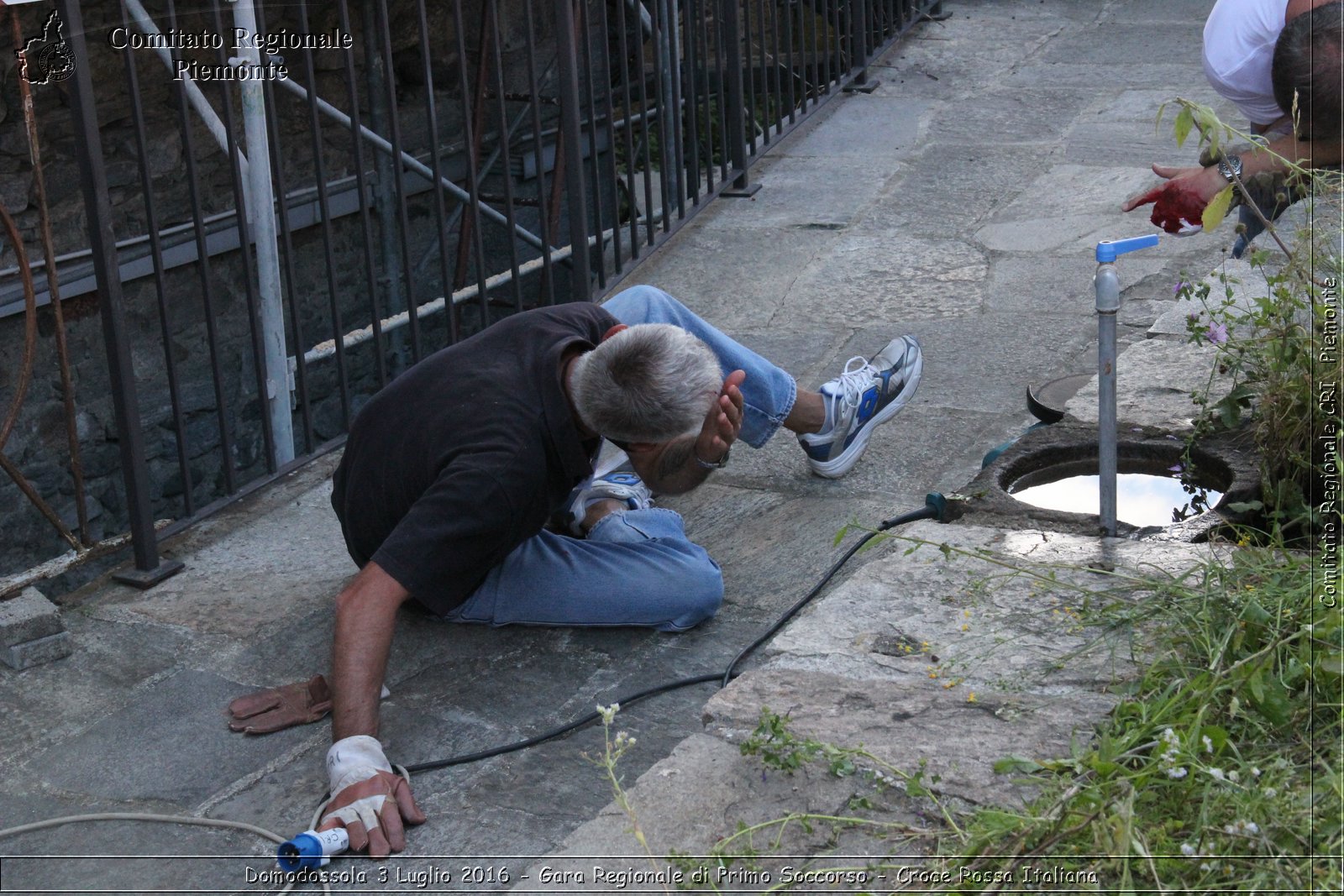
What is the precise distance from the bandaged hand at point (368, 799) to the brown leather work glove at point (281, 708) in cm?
33

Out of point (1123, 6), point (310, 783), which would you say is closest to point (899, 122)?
point (1123, 6)

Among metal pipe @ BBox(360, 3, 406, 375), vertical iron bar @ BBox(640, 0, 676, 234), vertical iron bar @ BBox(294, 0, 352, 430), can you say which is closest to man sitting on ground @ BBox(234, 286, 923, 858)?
vertical iron bar @ BBox(294, 0, 352, 430)

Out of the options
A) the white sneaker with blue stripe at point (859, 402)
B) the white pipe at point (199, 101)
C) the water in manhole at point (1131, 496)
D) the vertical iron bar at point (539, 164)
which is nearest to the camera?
the water in manhole at point (1131, 496)

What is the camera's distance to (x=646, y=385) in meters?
2.70

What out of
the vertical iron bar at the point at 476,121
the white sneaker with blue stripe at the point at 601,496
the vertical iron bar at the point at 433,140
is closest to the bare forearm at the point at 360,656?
the white sneaker with blue stripe at the point at 601,496

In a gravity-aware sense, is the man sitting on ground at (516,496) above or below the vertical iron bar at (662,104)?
below

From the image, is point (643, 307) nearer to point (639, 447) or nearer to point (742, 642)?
point (639, 447)

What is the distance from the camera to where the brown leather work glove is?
2789mm

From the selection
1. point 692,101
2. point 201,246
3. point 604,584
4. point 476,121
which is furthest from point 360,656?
point 476,121

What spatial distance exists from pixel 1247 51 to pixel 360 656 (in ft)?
9.09

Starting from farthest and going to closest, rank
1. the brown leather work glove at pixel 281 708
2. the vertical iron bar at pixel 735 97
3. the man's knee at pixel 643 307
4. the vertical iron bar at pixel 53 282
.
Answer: the vertical iron bar at pixel 735 97 < the man's knee at pixel 643 307 < the vertical iron bar at pixel 53 282 < the brown leather work glove at pixel 281 708

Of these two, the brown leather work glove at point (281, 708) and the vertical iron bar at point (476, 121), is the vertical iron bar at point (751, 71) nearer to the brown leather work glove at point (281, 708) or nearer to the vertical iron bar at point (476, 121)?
the vertical iron bar at point (476, 121)

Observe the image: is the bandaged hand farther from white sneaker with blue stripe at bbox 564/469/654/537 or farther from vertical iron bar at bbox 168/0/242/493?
vertical iron bar at bbox 168/0/242/493

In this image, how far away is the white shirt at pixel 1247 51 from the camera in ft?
11.6
